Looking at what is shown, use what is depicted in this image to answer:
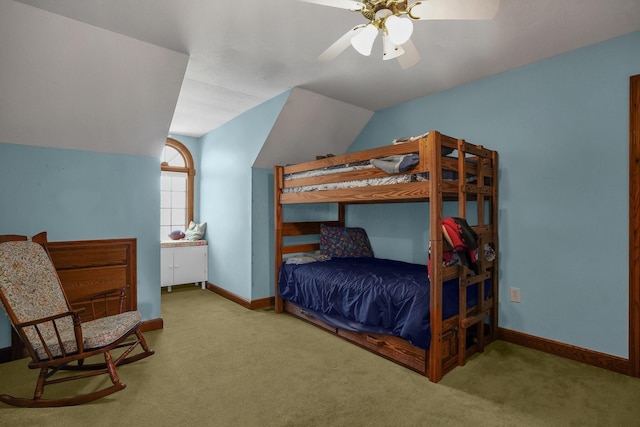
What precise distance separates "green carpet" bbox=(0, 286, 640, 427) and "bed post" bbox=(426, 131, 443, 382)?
14 cm

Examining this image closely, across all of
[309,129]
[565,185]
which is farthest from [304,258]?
[565,185]

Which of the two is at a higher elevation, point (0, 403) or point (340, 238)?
point (340, 238)

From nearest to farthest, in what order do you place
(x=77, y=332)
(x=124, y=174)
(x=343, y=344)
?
(x=77, y=332), (x=343, y=344), (x=124, y=174)

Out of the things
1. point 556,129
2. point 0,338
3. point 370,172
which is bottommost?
point 0,338

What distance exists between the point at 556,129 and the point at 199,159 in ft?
15.3

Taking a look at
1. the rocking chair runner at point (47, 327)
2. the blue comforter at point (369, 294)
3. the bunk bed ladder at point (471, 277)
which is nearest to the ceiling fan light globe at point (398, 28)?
the bunk bed ladder at point (471, 277)

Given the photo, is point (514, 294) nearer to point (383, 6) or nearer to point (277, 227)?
point (277, 227)

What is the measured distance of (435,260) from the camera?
225 centimetres

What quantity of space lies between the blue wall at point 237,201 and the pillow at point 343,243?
731 millimetres

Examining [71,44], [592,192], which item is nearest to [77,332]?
[71,44]

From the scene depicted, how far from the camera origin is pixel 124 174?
3.15m

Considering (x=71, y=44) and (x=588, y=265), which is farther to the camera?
(x=588, y=265)

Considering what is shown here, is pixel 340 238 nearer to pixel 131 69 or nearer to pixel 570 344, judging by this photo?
pixel 570 344

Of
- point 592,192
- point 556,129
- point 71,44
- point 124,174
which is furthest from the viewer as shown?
point 124,174
